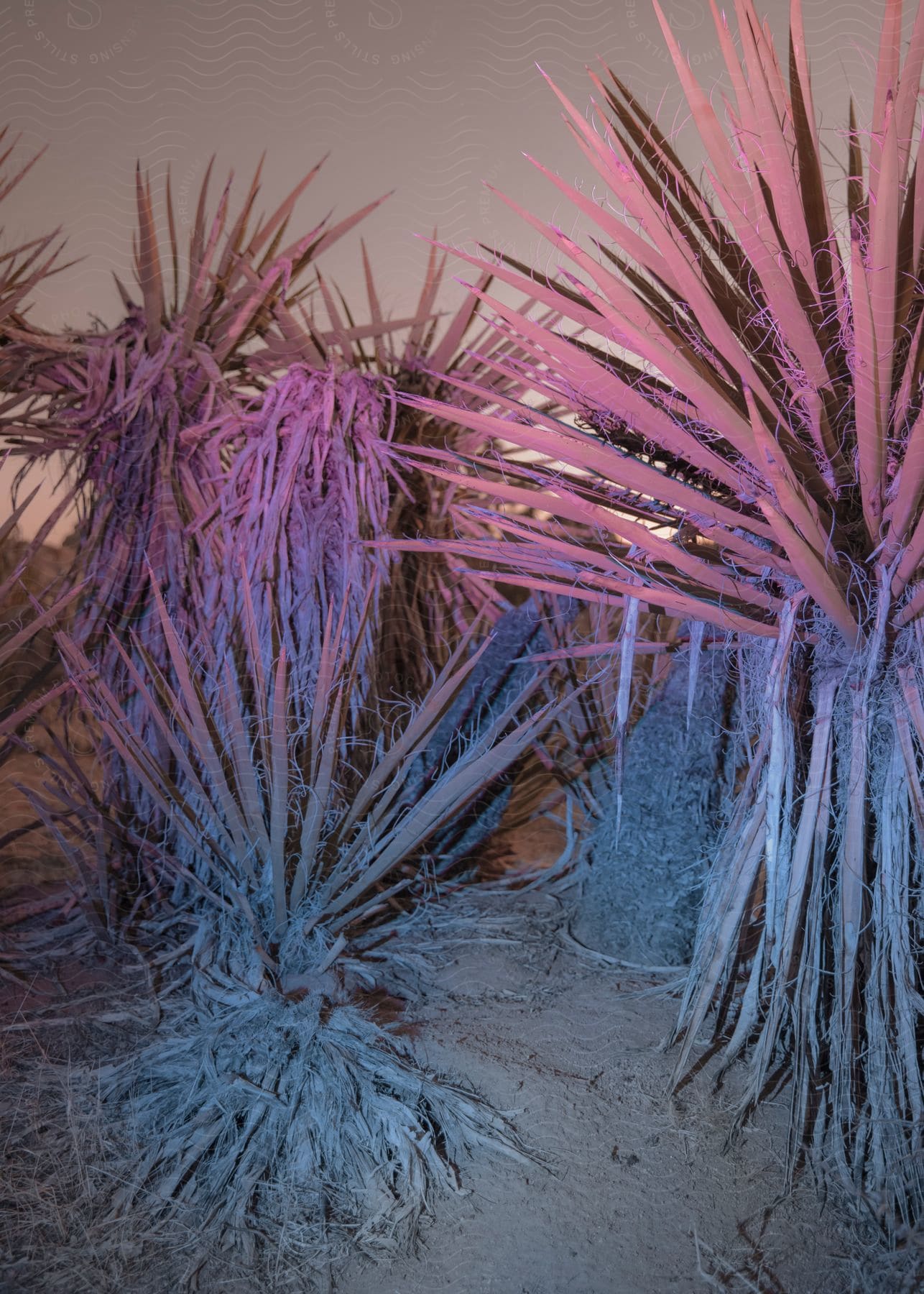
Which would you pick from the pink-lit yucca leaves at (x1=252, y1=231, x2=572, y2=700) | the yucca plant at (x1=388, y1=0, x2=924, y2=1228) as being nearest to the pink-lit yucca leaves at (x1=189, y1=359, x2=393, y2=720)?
the pink-lit yucca leaves at (x1=252, y1=231, x2=572, y2=700)

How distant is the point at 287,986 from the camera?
2090 millimetres

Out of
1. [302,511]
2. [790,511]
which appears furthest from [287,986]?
[302,511]

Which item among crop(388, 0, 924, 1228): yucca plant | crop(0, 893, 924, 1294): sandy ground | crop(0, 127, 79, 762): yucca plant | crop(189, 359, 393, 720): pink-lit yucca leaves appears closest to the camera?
crop(0, 893, 924, 1294): sandy ground

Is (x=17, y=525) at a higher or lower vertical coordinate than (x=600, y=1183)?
higher

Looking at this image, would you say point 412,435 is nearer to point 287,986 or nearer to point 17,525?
point 17,525

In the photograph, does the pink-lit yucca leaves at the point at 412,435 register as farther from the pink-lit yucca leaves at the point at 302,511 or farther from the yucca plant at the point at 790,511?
the yucca plant at the point at 790,511

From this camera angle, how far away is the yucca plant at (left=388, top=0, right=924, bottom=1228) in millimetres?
1671

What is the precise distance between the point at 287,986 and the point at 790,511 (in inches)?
57.1

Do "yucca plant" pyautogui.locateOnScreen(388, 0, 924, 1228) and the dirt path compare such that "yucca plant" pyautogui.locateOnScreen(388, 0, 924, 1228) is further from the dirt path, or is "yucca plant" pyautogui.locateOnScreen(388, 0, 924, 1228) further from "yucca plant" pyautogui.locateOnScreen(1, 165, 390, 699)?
"yucca plant" pyautogui.locateOnScreen(1, 165, 390, 699)

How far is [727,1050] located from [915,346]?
1.44 m

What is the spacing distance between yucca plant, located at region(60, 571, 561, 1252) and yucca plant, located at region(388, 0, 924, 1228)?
56cm

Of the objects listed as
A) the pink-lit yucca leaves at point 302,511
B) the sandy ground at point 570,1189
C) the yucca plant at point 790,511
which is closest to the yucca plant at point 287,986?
the sandy ground at point 570,1189

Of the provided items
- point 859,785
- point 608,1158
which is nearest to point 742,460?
point 859,785

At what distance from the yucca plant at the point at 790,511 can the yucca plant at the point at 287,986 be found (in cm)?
56
